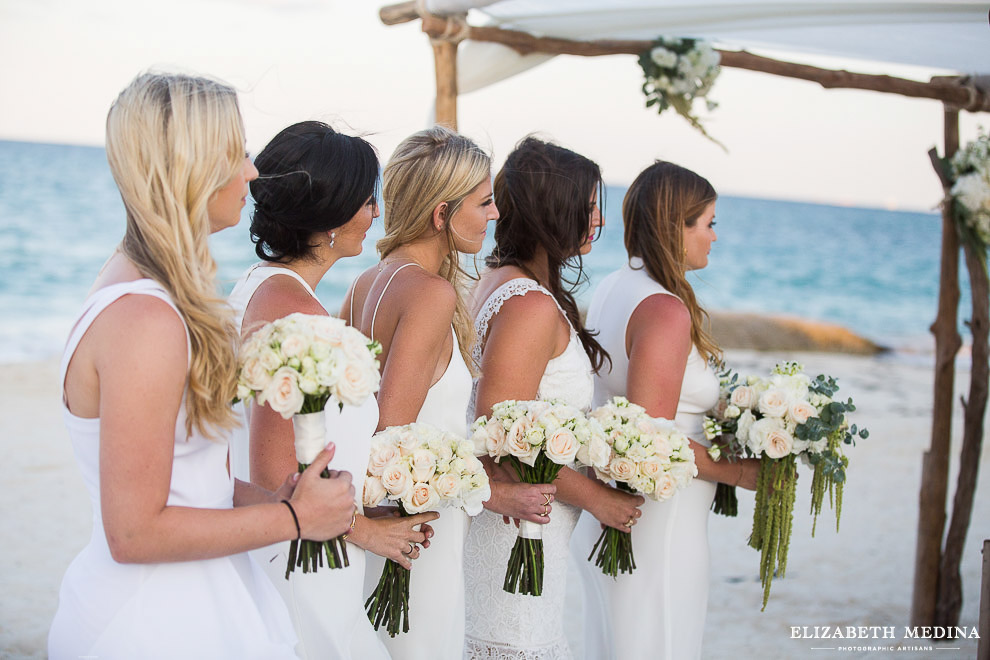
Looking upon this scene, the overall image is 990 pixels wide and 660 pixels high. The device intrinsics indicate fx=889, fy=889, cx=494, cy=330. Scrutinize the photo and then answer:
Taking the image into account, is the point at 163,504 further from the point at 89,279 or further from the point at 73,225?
the point at 73,225

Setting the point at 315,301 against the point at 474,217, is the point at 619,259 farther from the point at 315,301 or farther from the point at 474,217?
the point at 315,301

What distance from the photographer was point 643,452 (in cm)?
306

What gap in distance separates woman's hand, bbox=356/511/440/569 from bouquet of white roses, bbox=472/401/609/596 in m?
0.36

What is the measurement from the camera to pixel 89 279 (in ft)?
83.2

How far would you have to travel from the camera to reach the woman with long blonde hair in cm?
294

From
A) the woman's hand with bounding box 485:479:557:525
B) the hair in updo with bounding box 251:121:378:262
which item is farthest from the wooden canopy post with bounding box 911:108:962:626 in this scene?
the hair in updo with bounding box 251:121:378:262

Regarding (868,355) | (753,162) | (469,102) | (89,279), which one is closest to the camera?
(868,355)

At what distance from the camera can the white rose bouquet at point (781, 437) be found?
3457mm

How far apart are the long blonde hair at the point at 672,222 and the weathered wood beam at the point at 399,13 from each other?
5.22 feet

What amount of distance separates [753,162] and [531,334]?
46.2 m

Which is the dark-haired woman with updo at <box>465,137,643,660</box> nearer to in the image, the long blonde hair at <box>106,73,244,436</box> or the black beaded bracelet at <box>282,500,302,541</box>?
the black beaded bracelet at <box>282,500,302,541</box>

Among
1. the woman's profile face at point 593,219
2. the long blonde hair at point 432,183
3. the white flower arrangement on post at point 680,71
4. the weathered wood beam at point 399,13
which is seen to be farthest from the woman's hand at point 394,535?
the white flower arrangement on post at point 680,71

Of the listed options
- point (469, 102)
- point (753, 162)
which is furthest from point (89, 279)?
point (753, 162)

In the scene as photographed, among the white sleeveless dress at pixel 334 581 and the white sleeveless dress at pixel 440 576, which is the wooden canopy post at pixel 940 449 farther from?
the white sleeveless dress at pixel 334 581
